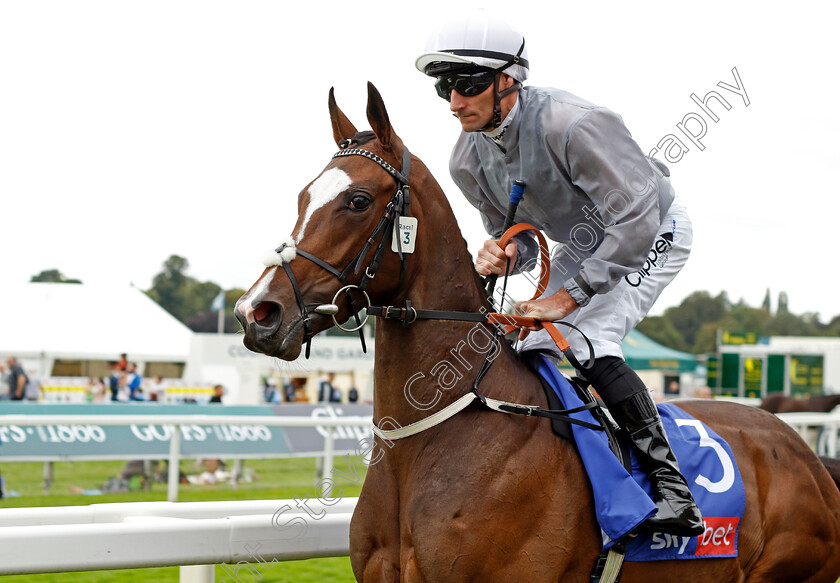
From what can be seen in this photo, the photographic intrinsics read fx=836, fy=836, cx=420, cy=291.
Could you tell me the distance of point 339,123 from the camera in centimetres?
280

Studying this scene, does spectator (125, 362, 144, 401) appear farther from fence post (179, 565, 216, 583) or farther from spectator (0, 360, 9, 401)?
fence post (179, 565, 216, 583)

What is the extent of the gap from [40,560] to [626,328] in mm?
→ 2098

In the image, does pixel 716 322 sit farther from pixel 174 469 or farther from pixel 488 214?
pixel 488 214

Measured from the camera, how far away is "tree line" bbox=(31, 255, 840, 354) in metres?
77.4

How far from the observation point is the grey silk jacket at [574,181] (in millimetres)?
2768

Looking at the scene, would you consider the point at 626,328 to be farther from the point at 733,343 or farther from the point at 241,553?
the point at 733,343

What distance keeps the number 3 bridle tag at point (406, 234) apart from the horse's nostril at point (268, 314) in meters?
0.42

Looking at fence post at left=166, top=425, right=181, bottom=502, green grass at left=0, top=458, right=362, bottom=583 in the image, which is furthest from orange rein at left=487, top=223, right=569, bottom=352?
fence post at left=166, top=425, right=181, bottom=502

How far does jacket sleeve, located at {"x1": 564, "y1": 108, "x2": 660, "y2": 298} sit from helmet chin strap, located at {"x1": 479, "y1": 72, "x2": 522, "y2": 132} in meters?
0.26

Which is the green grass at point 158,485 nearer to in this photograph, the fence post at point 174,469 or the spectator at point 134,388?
the fence post at point 174,469

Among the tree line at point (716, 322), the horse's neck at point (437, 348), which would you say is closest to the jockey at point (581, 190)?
the horse's neck at point (437, 348)

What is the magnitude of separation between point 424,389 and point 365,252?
1.56ft

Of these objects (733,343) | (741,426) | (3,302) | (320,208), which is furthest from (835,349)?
(320,208)

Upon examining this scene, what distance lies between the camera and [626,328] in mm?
3129
